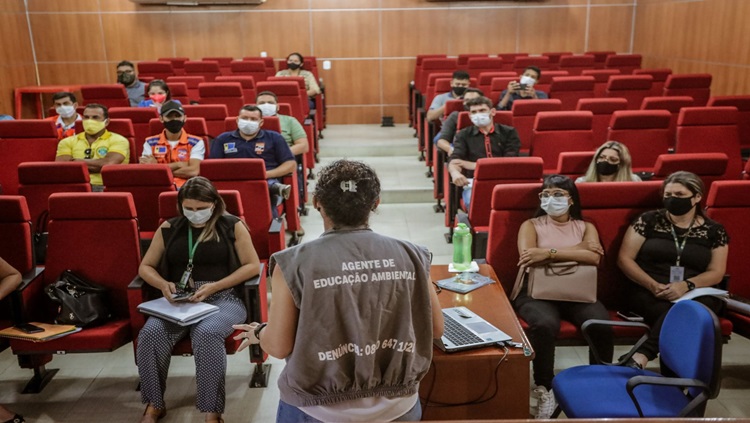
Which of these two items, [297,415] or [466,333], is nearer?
[297,415]

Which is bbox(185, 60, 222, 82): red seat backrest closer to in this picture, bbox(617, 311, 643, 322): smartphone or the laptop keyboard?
bbox(617, 311, 643, 322): smartphone

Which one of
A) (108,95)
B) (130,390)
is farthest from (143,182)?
(108,95)

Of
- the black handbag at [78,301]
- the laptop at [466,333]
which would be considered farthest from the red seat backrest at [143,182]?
the laptop at [466,333]

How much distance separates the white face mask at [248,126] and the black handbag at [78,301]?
180 centimetres

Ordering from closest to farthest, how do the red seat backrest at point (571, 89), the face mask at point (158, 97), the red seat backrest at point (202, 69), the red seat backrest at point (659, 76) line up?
the face mask at point (158, 97), the red seat backrest at point (571, 89), the red seat backrest at point (659, 76), the red seat backrest at point (202, 69)

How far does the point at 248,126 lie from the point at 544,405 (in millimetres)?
2784

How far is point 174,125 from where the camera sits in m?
4.20

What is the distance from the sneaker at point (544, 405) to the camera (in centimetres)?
243

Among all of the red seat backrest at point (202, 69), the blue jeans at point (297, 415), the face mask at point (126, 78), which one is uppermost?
the red seat backrest at point (202, 69)

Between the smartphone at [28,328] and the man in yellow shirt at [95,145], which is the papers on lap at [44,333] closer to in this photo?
the smartphone at [28,328]

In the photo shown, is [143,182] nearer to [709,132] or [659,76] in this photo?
[709,132]

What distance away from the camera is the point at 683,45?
806cm

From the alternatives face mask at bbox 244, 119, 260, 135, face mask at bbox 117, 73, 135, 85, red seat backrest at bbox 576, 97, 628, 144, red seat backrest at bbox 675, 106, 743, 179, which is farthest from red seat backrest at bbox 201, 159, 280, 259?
face mask at bbox 117, 73, 135, 85

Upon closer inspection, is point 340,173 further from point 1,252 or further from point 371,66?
point 371,66
